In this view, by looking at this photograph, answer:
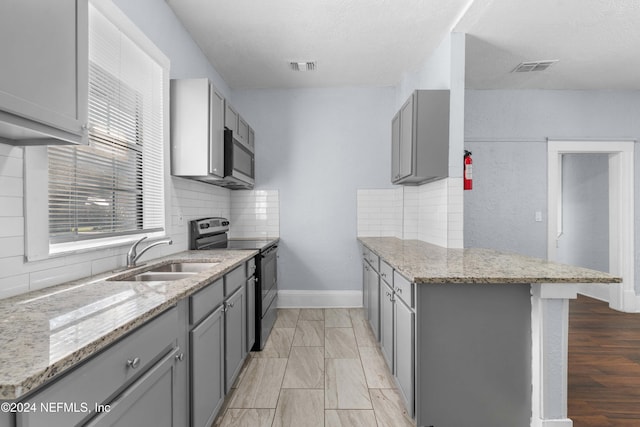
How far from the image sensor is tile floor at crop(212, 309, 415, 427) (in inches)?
82.4

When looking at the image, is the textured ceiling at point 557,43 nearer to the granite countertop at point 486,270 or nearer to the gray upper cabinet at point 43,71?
the granite countertop at point 486,270

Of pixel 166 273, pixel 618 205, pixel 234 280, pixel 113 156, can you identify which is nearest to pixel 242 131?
pixel 113 156

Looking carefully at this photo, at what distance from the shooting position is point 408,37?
10.3ft

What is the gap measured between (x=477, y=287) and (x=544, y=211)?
3273mm

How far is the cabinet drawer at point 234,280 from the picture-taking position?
217cm

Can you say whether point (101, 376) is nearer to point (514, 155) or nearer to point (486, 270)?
point (486, 270)

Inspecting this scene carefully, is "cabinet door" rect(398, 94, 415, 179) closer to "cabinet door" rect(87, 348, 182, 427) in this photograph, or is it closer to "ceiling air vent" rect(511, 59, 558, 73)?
"ceiling air vent" rect(511, 59, 558, 73)

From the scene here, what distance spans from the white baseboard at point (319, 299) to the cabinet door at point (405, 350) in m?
2.15

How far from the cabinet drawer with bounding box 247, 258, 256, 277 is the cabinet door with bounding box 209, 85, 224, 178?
2.67 feet

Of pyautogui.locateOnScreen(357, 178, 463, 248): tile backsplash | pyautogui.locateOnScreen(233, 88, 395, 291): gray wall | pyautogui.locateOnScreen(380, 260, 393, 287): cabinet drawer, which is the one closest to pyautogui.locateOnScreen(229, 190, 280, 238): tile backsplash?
pyautogui.locateOnScreen(233, 88, 395, 291): gray wall

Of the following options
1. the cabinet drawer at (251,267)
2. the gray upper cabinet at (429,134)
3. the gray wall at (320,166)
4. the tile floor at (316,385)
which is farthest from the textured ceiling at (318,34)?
the tile floor at (316,385)

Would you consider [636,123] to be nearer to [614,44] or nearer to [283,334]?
[614,44]

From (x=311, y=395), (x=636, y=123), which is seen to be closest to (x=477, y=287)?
(x=311, y=395)

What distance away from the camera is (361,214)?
4.43 meters
